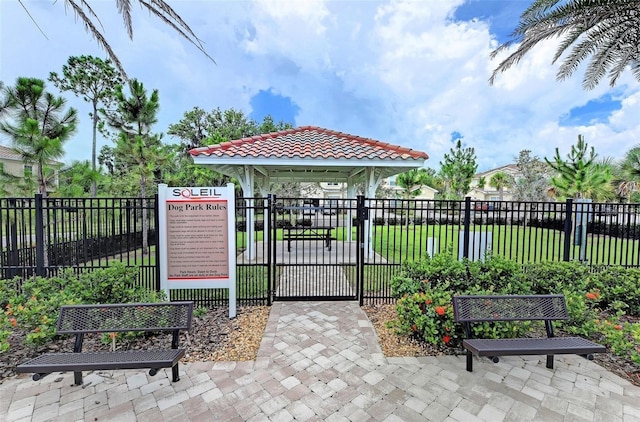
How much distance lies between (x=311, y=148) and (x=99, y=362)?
685 cm

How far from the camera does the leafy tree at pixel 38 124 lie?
24.6 ft

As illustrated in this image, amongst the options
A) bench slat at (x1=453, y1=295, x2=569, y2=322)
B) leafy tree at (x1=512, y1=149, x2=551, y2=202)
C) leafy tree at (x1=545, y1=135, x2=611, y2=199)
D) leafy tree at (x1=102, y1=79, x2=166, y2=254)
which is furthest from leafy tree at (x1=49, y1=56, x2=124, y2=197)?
leafy tree at (x1=512, y1=149, x2=551, y2=202)

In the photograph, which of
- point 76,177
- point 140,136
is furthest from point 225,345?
point 140,136

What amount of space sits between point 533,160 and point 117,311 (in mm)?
31968

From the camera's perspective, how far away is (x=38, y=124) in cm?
768

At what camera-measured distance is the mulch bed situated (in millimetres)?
3520

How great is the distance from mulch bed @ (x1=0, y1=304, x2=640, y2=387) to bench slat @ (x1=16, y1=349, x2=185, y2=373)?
797 millimetres

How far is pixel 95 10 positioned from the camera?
126 inches

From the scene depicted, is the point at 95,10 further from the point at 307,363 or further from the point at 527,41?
the point at 527,41

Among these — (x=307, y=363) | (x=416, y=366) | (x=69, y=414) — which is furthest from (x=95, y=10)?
(x=416, y=366)

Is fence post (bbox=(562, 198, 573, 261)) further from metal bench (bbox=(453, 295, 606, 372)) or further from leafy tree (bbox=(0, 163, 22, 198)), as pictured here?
leafy tree (bbox=(0, 163, 22, 198))

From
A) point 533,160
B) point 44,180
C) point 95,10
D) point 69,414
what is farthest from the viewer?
point 533,160

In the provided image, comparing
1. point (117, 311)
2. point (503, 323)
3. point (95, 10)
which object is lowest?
point (503, 323)

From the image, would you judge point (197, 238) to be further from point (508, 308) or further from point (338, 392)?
point (508, 308)
